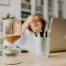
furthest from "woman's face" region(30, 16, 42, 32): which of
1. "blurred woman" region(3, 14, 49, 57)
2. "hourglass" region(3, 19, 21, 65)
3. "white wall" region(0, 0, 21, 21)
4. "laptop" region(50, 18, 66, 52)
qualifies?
"hourglass" region(3, 19, 21, 65)

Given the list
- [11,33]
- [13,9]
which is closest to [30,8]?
[13,9]

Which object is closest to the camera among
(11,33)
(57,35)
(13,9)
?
(11,33)

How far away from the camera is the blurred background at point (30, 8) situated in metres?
1.50

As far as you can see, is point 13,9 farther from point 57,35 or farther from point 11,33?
point 11,33

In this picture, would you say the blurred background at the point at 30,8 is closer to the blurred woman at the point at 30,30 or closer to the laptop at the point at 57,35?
the blurred woman at the point at 30,30

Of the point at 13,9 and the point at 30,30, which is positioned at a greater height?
the point at 13,9

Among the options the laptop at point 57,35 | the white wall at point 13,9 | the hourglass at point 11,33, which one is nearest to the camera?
the hourglass at point 11,33

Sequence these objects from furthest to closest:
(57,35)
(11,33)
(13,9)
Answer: (13,9) < (57,35) < (11,33)

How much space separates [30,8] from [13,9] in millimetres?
→ 172

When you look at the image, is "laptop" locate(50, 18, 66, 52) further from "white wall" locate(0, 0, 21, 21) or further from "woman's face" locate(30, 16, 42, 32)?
"white wall" locate(0, 0, 21, 21)

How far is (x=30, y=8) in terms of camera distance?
1.58 m

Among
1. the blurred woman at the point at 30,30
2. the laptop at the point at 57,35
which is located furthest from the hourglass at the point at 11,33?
the blurred woman at the point at 30,30

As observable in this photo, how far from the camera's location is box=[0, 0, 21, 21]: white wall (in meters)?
1.49

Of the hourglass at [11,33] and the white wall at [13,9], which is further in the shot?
the white wall at [13,9]
